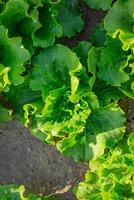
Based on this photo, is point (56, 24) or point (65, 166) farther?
point (65, 166)

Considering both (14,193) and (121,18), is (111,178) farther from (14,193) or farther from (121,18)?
(121,18)

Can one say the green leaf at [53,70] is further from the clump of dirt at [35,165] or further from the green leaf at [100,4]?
the clump of dirt at [35,165]

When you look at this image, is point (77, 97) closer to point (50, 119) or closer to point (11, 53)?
point (50, 119)

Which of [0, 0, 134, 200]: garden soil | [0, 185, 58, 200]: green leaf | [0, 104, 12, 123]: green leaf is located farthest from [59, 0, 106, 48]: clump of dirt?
[0, 185, 58, 200]: green leaf

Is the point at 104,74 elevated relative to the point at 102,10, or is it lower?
lower

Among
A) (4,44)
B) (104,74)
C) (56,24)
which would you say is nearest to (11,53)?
(4,44)

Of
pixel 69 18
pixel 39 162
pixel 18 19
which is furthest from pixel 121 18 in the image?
pixel 39 162

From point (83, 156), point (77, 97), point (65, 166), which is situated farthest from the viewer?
point (65, 166)

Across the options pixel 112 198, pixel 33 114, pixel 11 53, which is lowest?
pixel 112 198
